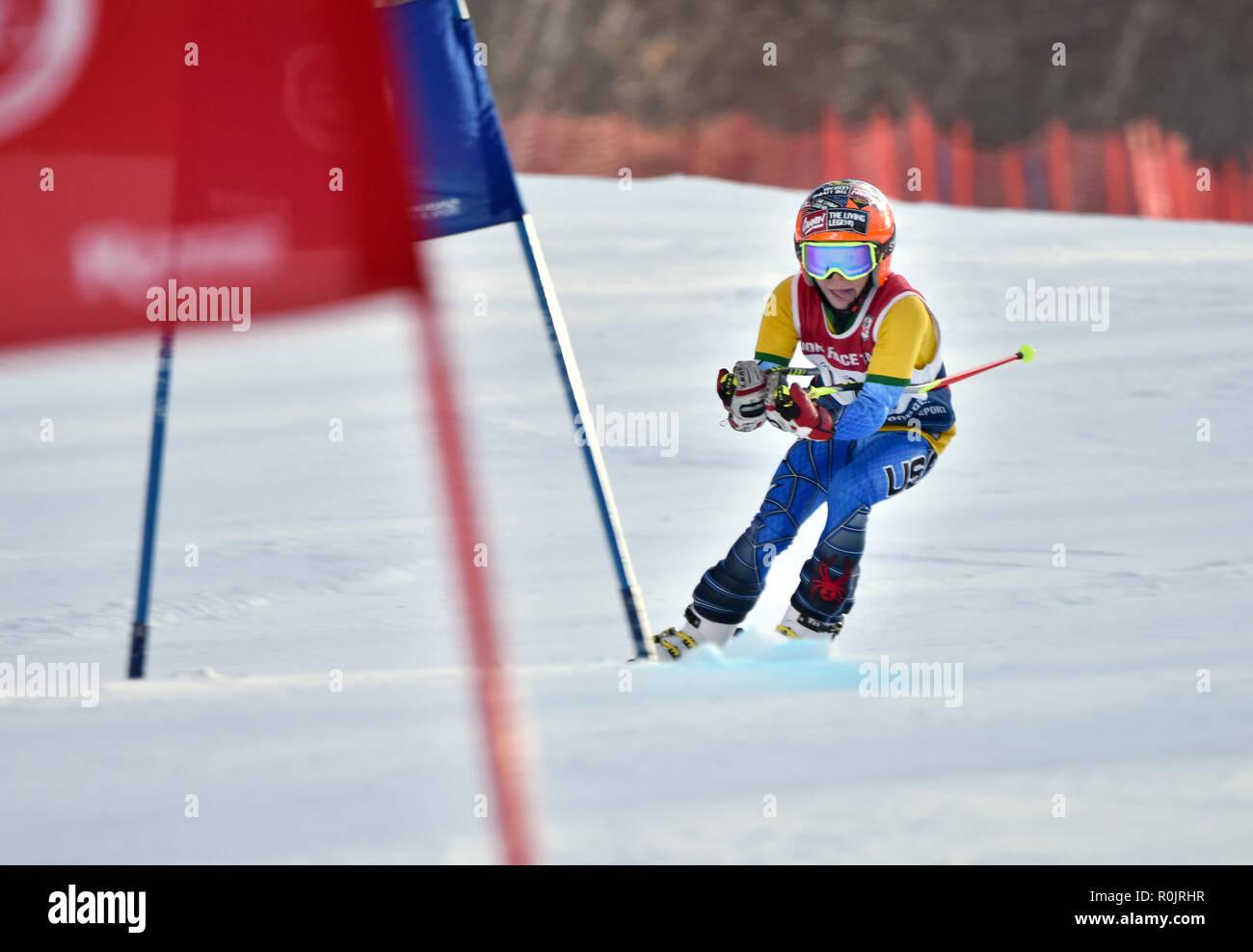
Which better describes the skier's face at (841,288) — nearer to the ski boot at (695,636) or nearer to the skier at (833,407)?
the skier at (833,407)

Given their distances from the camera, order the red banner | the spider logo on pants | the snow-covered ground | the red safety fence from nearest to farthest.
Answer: the snow-covered ground → the red banner → the spider logo on pants → the red safety fence

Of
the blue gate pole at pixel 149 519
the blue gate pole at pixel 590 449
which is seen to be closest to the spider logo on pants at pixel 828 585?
the blue gate pole at pixel 590 449

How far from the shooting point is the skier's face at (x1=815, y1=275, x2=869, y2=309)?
525 centimetres

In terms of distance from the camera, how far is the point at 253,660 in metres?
5.89

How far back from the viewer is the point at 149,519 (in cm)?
475

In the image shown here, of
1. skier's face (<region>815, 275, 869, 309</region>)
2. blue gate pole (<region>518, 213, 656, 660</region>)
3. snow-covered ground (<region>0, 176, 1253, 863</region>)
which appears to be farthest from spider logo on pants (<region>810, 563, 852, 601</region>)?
skier's face (<region>815, 275, 869, 309</region>)

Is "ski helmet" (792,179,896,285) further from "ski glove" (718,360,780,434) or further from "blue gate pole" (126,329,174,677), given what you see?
"blue gate pole" (126,329,174,677)

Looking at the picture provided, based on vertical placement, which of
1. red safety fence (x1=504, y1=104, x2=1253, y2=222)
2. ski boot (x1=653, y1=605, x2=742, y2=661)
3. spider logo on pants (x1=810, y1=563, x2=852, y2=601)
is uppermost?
red safety fence (x1=504, y1=104, x2=1253, y2=222)

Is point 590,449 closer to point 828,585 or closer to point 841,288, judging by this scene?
point 828,585

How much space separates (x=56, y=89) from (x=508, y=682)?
1.94 m

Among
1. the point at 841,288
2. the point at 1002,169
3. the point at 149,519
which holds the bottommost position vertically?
the point at 149,519

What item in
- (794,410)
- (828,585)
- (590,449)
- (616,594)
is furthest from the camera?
(616,594)

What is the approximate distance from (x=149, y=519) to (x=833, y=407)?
86.4 inches

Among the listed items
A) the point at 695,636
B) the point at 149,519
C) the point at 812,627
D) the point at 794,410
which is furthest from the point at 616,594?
the point at 149,519
